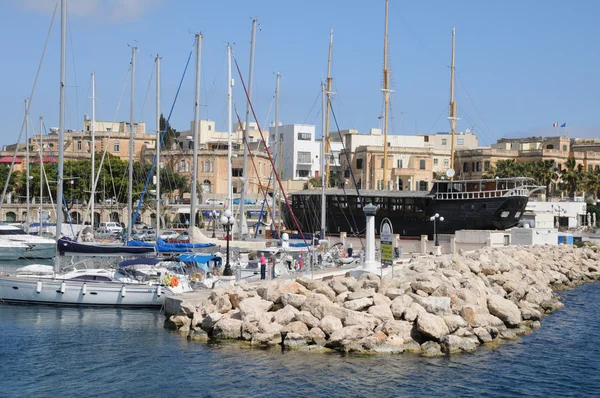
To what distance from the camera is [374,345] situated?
23.7m

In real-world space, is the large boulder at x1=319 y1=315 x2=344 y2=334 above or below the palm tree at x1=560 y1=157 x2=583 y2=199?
below

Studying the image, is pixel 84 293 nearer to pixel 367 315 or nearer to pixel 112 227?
pixel 367 315

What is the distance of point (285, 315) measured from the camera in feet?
82.5

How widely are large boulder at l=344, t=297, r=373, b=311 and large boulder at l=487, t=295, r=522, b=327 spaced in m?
4.63

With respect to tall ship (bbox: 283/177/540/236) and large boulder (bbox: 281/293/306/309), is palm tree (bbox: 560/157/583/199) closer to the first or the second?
tall ship (bbox: 283/177/540/236)

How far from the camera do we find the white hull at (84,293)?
101 feet

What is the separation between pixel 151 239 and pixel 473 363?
35.5 metres

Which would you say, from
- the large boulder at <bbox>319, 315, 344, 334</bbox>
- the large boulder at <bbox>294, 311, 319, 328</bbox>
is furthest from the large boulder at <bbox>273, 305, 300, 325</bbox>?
the large boulder at <bbox>319, 315, 344, 334</bbox>

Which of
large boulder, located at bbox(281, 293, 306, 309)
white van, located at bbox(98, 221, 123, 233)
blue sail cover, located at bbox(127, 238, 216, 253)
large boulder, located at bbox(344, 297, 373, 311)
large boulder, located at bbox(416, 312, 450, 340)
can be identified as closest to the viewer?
large boulder, located at bbox(416, 312, 450, 340)

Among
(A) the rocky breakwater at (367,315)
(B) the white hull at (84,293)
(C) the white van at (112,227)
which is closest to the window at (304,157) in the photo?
(C) the white van at (112,227)

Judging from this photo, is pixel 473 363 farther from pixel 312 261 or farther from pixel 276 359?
pixel 312 261

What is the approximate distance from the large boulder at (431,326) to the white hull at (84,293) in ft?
33.6

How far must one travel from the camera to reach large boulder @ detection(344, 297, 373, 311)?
25859 mm

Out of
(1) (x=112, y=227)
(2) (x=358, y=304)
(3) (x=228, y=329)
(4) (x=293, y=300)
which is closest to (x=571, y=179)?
(1) (x=112, y=227)
